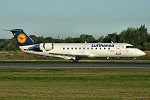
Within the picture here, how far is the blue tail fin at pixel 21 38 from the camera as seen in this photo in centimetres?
5436

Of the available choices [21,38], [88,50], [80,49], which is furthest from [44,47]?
[88,50]

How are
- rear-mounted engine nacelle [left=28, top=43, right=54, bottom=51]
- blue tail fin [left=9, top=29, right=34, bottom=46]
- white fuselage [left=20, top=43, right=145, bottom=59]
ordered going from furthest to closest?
blue tail fin [left=9, top=29, right=34, bottom=46] < rear-mounted engine nacelle [left=28, top=43, right=54, bottom=51] < white fuselage [left=20, top=43, right=145, bottom=59]

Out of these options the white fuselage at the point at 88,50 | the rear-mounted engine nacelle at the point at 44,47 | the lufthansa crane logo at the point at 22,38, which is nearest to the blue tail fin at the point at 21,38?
the lufthansa crane logo at the point at 22,38

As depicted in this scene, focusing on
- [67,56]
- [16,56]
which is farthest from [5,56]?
[67,56]

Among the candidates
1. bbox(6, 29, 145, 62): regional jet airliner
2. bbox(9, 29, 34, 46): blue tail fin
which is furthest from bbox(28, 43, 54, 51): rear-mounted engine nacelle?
bbox(9, 29, 34, 46): blue tail fin

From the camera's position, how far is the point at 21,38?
179ft

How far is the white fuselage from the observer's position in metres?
49.9

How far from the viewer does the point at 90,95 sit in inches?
599

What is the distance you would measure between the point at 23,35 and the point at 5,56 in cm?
2157

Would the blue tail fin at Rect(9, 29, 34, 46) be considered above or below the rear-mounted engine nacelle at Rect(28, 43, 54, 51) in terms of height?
above

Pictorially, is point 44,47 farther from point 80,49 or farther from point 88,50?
point 88,50

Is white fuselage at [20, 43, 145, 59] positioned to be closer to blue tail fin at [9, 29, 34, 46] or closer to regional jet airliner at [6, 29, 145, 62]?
regional jet airliner at [6, 29, 145, 62]

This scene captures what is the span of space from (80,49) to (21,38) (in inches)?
458

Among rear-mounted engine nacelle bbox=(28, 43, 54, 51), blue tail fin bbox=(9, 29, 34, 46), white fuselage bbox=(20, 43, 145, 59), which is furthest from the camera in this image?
blue tail fin bbox=(9, 29, 34, 46)
